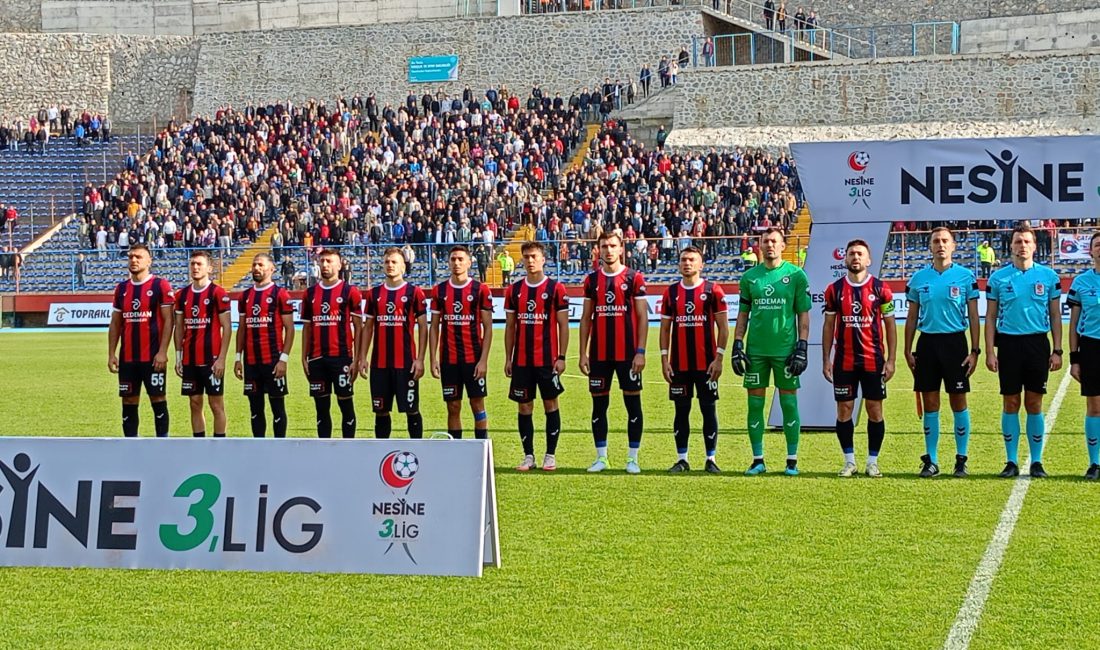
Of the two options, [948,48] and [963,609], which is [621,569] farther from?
[948,48]

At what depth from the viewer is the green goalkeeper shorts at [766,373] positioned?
34.6 ft

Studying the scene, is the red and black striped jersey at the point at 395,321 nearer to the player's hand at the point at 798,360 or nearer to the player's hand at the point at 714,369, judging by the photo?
the player's hand at the point at 714,369

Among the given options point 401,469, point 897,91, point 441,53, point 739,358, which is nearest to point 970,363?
point 739,358

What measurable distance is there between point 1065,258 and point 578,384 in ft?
42.5

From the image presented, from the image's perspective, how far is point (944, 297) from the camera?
33.3 feet

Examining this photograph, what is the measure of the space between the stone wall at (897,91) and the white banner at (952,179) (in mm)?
31106

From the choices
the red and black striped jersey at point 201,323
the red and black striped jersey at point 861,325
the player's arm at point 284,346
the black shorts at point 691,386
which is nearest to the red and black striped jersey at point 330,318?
the player's arm at point 284,346

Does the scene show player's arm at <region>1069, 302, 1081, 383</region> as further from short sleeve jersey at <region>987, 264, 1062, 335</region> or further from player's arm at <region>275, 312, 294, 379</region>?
player's arm at <region>275, 312, 294, 379</region>

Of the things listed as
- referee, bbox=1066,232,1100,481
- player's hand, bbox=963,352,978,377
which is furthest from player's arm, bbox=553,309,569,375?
referee, bbox=1066,232,1100,481

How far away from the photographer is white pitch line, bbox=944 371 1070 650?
6160mm

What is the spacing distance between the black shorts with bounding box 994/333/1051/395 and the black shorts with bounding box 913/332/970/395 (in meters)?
0.27

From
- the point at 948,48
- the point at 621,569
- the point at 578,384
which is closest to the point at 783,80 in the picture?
the point at 948,48

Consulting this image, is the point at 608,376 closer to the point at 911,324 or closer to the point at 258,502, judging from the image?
the point at 911,324

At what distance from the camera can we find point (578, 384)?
18656 mm
